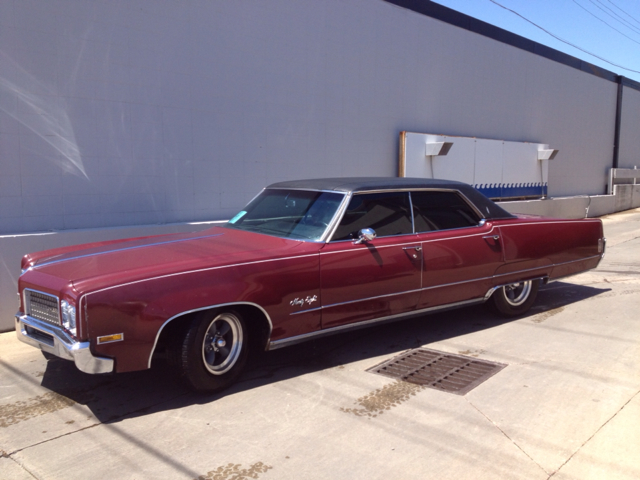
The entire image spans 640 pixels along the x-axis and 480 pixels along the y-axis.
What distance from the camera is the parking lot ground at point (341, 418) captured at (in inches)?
128

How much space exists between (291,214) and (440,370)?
1954mm

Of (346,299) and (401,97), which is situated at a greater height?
(401,97)

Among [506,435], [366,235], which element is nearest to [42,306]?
[366,235]

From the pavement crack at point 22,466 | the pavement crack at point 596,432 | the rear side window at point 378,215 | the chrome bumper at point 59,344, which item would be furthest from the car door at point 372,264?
the pavement crack at point 22,466

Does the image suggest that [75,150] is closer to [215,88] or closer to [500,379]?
[215,88]

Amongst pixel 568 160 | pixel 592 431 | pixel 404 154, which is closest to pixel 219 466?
pixel 592 431

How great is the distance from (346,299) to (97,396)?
213cm

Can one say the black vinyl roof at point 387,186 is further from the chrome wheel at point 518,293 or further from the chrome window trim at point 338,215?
the chrome wheel at point 518,293

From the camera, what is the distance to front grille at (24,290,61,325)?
3951 mm

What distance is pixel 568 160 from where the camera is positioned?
731 inches

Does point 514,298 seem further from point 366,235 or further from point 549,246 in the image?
point 366,235

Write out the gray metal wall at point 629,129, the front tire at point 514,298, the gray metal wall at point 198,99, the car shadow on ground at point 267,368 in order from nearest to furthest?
the car shadow on ground at point 267,368 → the front tire at point 514,298 → the gray metal wall at point 198,99 → the gray metal wall at point 629,129

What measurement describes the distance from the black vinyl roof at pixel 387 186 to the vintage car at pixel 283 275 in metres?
0.02

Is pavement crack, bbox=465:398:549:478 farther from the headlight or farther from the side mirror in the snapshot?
the headlight
